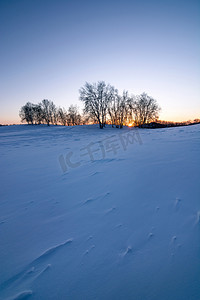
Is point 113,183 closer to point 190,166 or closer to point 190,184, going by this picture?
point 190,184

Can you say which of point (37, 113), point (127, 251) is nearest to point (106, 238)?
point (127, 251)

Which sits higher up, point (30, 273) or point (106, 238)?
point (106, 238)

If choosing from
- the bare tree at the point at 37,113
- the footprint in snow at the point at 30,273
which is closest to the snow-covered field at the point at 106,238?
the footprint in snow at the point at 30,273

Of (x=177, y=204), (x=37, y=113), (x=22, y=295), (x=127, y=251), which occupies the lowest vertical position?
(x=22, y=295)

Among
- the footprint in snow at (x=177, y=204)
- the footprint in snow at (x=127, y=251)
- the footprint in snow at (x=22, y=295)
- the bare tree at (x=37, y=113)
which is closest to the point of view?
the footprint in snow at (x=22, y=295)

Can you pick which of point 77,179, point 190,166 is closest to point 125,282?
point 77,179

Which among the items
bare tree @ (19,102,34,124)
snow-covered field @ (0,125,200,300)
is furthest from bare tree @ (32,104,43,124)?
snow-covered field @ (0,125,200,300)

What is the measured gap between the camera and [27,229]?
1941 millimetres

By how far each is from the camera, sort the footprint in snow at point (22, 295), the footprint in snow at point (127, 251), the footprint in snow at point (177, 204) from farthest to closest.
A: the footprint in snow at point (177, 204) < the footprint in snow at point (127, 251) < the footprint in snow at point (22, 295)

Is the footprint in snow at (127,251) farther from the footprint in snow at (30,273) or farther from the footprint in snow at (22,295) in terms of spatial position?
the footprint in snow at (22,295)

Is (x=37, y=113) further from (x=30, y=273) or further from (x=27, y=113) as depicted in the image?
(x=30, y=273)

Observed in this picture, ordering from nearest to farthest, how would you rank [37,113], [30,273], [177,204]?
[30,273]
[177,204]
[37,113]

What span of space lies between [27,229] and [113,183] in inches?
74.8

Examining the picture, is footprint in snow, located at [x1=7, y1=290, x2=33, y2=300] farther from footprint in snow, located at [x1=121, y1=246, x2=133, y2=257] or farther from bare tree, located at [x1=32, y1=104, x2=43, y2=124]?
bare tree, located at [x1=32, y1=104, x2=43, y2=124]
